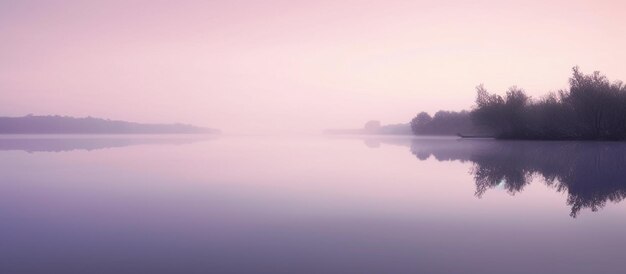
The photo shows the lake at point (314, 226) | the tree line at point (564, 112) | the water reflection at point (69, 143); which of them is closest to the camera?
the lake at point (314, 226)

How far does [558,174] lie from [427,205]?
36.5 feet

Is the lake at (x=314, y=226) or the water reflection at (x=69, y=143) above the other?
the water reflection at (x=69, y=143)

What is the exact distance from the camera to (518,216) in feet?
31.0

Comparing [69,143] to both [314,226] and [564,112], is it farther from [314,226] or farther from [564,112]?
[564,112]

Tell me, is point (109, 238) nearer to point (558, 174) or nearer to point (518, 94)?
point (558, 174)

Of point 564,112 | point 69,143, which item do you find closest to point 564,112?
point 564,112

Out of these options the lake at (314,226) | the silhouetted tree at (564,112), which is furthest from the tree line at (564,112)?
the lake at (314,226)

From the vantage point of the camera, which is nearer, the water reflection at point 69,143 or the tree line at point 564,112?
the water reflection at point 69,143

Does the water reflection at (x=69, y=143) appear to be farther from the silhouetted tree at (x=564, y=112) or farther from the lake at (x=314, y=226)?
the silhouetted tree at (x=564, y=112)

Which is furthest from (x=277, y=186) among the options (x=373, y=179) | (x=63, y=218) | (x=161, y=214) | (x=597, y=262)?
(x=597, y=262)

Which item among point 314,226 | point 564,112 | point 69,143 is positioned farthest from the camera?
point 564,112

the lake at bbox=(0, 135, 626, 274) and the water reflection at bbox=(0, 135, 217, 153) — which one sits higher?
the water reflection at bbox=(0, 135, 217, 153)

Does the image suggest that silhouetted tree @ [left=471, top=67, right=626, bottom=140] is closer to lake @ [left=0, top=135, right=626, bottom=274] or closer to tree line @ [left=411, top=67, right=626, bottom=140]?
tree line @ [left=411, top=67, right=626, bottom=140]

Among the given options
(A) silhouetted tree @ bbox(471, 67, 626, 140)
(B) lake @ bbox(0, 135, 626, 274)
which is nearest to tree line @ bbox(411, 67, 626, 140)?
(A) silhouetted tree @ bbox(471, 67, 626, 140)
